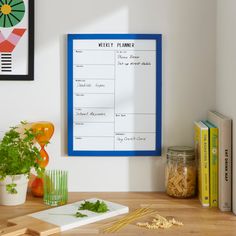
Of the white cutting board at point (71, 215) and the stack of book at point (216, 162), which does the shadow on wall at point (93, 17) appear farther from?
the white cutting board at point (71, 215)

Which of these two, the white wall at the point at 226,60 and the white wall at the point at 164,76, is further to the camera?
the white wall at the point at 164,76

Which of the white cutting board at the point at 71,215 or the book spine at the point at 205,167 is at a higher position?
the book spine at the point at 205,167

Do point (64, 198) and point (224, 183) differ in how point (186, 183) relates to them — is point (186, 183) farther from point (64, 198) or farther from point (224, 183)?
point (64, 198)

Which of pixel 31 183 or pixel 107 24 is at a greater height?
pixel 107 24

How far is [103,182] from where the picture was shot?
2.16 m

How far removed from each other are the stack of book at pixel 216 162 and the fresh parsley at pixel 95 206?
367 mm

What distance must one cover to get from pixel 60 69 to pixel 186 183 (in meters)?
0.64

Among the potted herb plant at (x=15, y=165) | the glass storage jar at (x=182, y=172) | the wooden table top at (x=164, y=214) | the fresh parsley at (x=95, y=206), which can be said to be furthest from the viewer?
the glass storage jar at (x=182, y=172)

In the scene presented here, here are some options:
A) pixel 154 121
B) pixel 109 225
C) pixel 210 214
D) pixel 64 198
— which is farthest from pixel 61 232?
pixel 154 121

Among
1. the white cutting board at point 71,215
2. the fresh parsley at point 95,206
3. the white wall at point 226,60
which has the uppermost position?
the white wall at point 226,60

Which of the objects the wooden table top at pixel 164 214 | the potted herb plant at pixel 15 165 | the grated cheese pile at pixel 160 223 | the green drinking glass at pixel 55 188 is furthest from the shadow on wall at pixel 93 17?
the grated cheese pile at pixel 160 223

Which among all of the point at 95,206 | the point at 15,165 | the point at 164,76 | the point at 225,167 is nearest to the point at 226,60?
the point at 164,76

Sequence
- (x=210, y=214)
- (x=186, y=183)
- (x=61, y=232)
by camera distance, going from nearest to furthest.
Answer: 1. (x=61, y=232)
2. (x=210, y=214)
3. (x=186, y=183)

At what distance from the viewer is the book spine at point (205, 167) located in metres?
1.93
